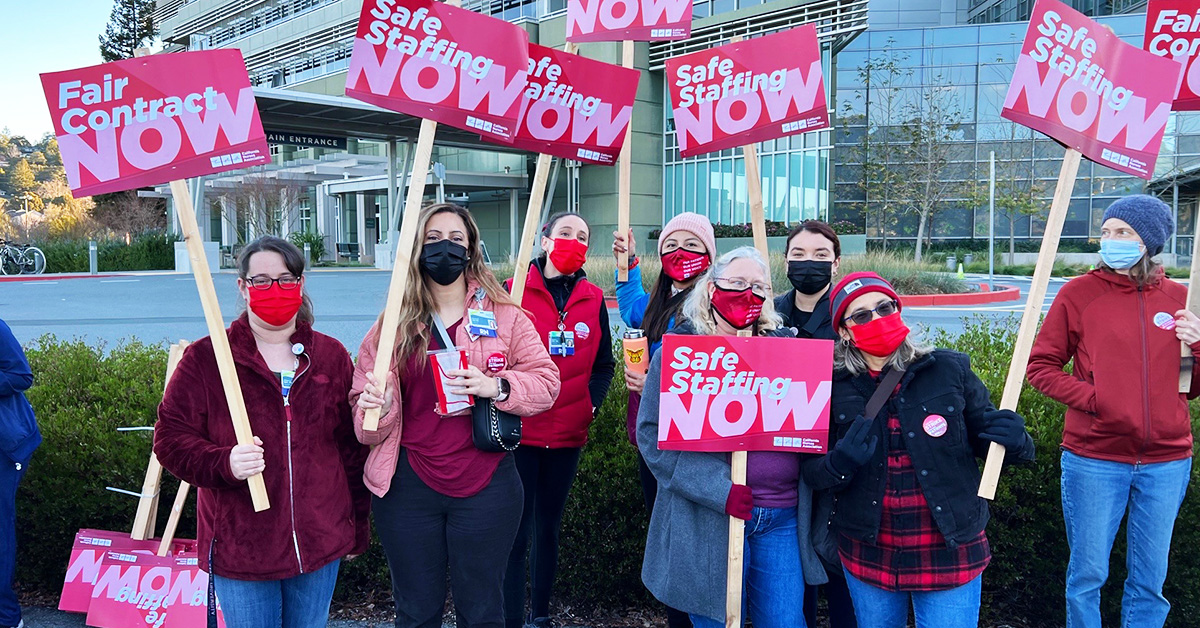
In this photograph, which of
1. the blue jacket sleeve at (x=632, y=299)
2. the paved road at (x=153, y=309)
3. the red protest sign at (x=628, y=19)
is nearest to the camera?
the blue jacket sleeve at (x=632, y=299)

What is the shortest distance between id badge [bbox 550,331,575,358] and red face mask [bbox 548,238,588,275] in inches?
12.8

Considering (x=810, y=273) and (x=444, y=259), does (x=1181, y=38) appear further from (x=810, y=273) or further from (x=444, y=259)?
(x=444, y=259)

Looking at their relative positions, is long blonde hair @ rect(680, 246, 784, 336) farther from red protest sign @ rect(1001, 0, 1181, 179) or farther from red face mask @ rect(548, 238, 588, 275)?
red protest sign @ rect(1001, 0, 1181, 179)

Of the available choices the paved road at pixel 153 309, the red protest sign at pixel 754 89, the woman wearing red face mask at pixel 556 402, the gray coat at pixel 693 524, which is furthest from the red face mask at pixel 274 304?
the paved road at pixel 153 309

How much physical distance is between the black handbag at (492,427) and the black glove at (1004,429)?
169 centimetres

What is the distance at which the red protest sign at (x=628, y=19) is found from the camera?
15.6 ft

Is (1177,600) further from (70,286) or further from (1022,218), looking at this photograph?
(1022,218)

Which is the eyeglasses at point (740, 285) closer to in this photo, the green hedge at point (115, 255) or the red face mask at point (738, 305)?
the red face mask at point (738, 305)

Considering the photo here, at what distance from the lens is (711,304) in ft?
10.4

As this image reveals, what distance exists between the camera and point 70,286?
22781 millimetres

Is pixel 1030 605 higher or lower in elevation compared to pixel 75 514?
lower

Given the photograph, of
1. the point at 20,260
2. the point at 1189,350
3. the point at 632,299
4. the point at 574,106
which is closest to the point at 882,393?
the point at 1189,350

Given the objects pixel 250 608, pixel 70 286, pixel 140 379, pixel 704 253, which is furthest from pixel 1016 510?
pixel 70 286

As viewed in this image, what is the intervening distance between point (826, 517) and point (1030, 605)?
6.90ft
